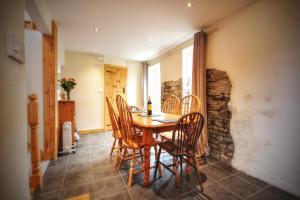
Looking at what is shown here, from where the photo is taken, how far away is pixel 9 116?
680 mm

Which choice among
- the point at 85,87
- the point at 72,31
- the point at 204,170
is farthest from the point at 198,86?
the point at 85,87

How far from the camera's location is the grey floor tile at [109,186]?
1.56 m

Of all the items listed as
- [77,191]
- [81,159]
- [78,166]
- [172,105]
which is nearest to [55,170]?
[78,166]

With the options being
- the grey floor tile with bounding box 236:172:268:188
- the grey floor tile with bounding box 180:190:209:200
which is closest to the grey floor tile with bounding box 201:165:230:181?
the grey floor tile with bounding box 236:172:268:188

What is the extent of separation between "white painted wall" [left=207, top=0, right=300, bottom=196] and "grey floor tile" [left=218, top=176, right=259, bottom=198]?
27cm

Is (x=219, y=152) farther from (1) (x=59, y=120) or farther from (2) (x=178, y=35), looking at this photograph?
(1) (x=59, y=120)

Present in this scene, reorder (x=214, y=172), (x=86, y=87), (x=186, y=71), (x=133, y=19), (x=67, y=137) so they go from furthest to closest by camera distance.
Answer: (x=86, y=87)
(x=186, y=71)
(x=67, y=137)
(x=133, y=19)
(x=214, y=172)

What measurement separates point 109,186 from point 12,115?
1385 mm

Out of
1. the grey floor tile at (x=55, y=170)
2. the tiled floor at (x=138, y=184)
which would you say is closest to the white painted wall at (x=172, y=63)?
the tiled floor at (x=138, y=184)

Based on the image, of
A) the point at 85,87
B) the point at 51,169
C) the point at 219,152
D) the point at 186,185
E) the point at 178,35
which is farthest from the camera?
the point at 85,87

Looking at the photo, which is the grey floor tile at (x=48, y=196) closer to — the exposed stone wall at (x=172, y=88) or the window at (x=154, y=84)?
the exposed stone wall at (x=172, y=88)

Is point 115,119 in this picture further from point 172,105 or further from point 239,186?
point 239,186

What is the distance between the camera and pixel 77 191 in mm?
1573

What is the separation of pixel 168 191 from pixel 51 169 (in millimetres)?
1755
